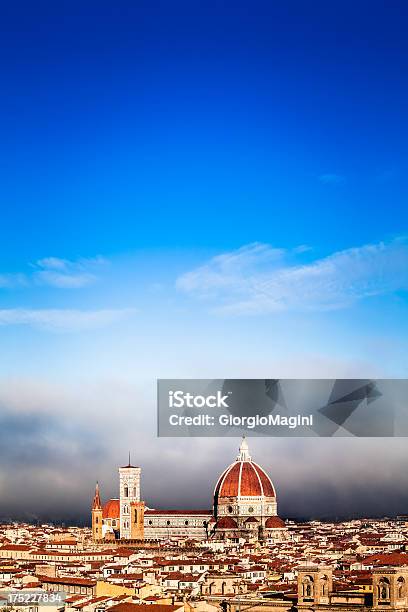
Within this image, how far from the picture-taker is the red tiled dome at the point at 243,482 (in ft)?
144

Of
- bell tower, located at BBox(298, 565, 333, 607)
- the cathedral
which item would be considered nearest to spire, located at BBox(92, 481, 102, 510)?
the cathedral

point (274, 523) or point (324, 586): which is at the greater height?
point (274, 523)

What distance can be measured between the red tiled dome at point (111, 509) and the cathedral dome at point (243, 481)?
400 centimetres

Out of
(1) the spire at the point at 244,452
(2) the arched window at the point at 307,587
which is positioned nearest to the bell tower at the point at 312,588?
(2) the arched window at the point at 307,587

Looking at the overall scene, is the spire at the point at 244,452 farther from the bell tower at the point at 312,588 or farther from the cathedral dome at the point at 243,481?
the bell tower at the point at 312,588

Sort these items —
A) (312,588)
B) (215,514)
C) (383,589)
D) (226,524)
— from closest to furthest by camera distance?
(383,589)
(312,588)
(226,524)
(215,514)

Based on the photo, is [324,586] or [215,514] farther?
[215,514]

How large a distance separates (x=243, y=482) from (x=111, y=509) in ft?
18.6

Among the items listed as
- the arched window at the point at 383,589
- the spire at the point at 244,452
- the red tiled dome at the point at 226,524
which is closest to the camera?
the arched window at the point at 383,589

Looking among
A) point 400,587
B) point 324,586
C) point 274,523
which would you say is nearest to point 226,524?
point 274,523

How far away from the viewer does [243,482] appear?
144 ft

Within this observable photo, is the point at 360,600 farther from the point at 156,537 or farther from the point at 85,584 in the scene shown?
the point at 156,537

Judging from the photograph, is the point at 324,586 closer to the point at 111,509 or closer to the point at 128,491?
the point at 128,491

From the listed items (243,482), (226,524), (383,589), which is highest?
(243,482)
